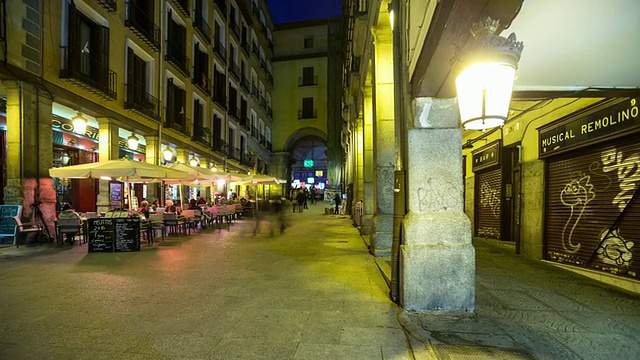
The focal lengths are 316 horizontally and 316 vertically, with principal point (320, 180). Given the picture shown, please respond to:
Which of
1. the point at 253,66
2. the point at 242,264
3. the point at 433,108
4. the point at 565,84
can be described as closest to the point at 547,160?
the point at 565,84

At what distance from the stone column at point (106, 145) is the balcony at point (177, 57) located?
5.49m

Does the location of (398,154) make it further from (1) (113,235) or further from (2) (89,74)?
(2) (89,74)

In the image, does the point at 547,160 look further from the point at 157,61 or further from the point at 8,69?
the point at 157,61

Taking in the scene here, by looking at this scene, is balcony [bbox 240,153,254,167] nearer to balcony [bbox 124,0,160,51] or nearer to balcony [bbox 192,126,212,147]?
balcony [bbox 192,126,212,147]

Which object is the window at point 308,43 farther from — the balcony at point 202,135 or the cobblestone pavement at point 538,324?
the cobblestone pavement at point 538,324

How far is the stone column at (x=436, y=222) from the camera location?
406 cm

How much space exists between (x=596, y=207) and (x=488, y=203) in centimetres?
449

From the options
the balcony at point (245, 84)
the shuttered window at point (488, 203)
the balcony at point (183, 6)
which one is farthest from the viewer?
the balcony at point (245, 84)

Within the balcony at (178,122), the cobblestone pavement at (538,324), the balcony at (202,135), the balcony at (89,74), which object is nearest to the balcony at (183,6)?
the balcony at (178,122)

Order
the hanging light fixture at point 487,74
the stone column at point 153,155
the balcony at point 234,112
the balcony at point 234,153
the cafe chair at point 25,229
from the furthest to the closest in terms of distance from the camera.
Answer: the balcony at point 234,153 < the balcony at point 234,112 < the stone column at point 153,155 < the cafe chair at point 25,229 < the hanging light fixture at point 487,74

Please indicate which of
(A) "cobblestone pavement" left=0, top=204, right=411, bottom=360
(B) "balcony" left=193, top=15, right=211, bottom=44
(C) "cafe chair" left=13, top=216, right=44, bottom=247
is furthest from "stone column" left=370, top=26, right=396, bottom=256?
(B) "balcony" left=193, top=15, right=211, bottom=44

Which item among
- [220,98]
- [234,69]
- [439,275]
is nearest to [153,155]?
[220,98]

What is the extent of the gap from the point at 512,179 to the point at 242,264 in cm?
780

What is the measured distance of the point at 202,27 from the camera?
20969 millimetres
